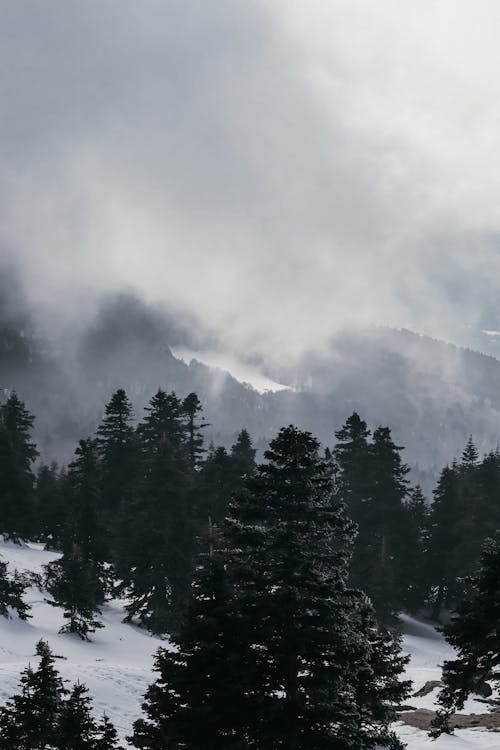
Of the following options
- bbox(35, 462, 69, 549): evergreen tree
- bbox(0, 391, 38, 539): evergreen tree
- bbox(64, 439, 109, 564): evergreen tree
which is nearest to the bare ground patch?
bbox(64, 439, 109, 564): evergreen tree

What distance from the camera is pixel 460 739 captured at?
2556 cm

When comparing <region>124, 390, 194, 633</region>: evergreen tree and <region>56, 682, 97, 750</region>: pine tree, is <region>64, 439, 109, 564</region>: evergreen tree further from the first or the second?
<region>56, 682, 97, 750</region>: pine tree

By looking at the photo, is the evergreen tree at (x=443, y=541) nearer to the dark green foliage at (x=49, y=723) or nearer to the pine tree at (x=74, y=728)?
the dark green foliage at (x=49, y=723)

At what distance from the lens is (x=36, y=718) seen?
17078 mm

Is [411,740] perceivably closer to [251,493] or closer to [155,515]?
[251,493]

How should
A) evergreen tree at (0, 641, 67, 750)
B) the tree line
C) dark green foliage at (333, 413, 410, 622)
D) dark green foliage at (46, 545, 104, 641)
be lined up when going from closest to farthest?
the tree line, evergreen tree at (0, 641, 67, 750), dark green foliage at (46, 545, 104, 641), dark green foliage at (333, 413, 410, 622)

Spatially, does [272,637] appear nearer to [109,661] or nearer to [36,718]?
[36,718]

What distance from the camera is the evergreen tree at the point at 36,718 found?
55.2 feet

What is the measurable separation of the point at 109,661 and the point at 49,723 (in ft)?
56.7

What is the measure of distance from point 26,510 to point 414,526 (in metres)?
32.1

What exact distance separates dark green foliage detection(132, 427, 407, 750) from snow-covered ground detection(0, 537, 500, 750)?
958 centimetres

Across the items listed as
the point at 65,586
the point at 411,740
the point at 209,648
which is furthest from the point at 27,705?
the point at 65,586

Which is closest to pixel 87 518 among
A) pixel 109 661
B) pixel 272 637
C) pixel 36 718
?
pixel 109 661

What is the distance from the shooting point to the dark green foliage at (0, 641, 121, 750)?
1650 cm
